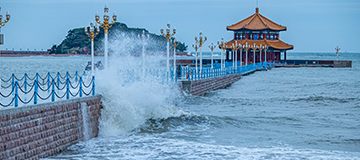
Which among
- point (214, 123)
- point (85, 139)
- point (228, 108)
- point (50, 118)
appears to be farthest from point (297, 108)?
point (50, 118)

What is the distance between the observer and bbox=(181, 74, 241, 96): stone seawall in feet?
87.4

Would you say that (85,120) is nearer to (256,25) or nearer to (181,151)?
(181,151)

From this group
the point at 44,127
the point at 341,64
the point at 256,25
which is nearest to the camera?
the point at 44,127

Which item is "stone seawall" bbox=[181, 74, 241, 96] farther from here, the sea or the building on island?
the building on island

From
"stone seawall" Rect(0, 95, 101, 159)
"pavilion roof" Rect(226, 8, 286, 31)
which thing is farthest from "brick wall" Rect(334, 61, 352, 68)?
"stone seawall" Rect(0, 95, 101, 159)

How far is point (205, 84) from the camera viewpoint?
100ft

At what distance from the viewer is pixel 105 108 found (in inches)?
603

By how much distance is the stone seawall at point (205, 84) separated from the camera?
26625mm

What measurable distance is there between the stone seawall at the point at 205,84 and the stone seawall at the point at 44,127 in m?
12.6

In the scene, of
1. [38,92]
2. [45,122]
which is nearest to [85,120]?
[45,122]

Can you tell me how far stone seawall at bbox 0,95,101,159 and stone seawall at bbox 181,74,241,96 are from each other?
12.6 m

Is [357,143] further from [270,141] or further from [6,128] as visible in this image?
[6,128]

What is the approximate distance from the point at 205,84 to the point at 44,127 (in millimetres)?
19682

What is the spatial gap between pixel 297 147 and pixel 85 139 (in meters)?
6.14
